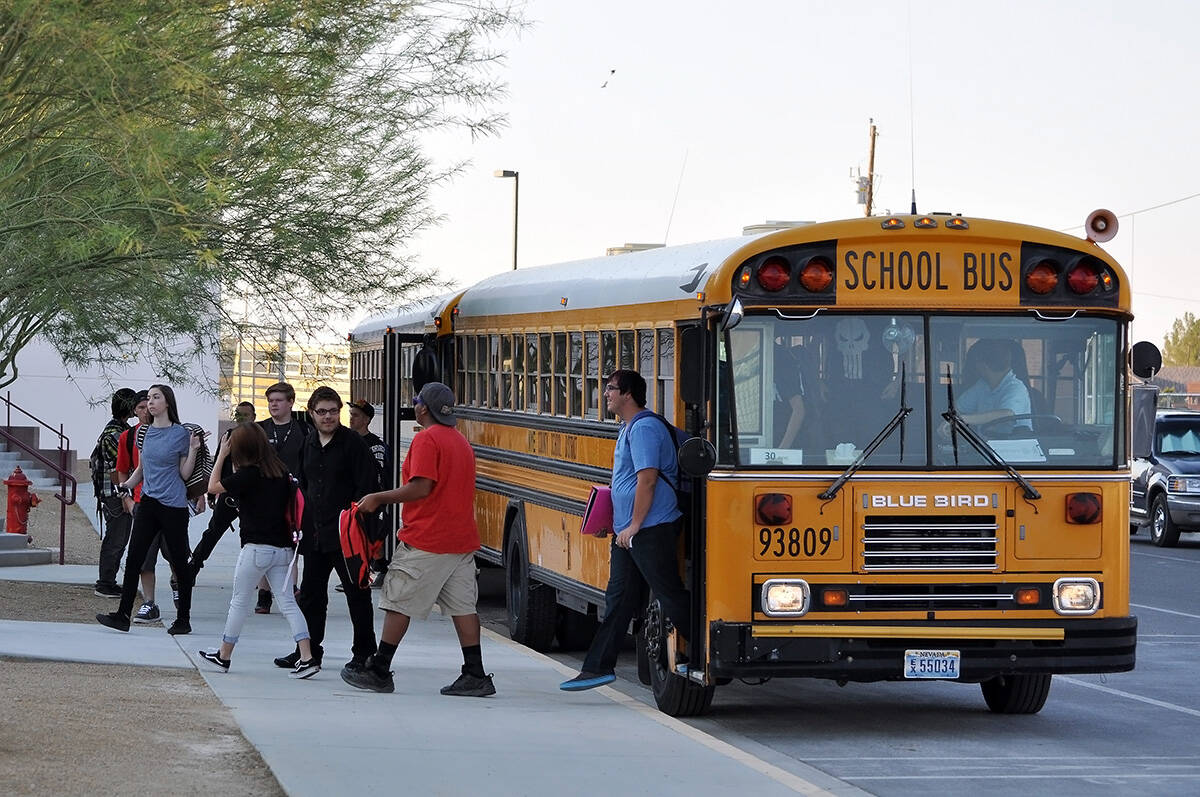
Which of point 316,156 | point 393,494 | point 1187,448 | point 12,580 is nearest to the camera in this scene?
point 393,494

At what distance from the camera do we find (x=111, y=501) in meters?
16.3

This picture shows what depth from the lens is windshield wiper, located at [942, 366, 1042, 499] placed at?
9828mm

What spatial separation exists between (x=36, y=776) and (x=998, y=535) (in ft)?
15.7

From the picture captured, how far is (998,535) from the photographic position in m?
9.83

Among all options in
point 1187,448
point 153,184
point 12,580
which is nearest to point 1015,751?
point 153,184

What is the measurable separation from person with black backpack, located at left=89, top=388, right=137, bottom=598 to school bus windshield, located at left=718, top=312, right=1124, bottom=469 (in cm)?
740

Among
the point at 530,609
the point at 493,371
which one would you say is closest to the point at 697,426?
the point at 530,609

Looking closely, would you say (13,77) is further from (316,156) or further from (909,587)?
(909,587)

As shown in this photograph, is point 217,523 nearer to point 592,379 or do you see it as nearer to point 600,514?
point 592,379

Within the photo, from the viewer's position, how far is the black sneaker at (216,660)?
11.2 m

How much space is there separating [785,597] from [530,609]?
173 inches

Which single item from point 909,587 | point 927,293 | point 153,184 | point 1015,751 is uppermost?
point 153,184

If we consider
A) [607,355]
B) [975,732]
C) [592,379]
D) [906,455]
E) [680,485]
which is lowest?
[975,732]

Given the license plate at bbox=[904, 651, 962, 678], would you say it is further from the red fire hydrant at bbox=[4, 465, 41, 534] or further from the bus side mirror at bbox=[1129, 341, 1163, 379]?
the red fire hydrant at bbox=[4, 465, 41, 534]
